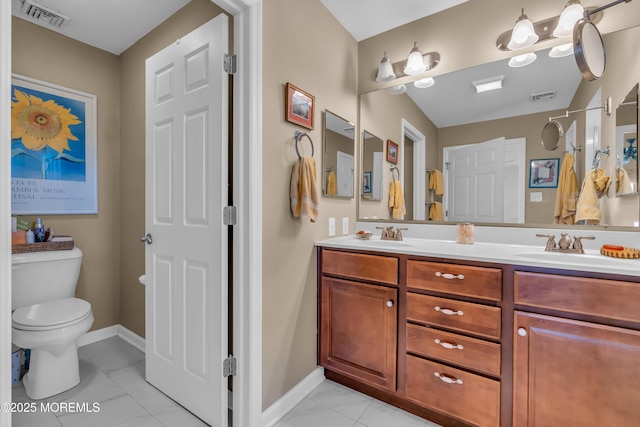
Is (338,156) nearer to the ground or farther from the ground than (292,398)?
farther from the ground

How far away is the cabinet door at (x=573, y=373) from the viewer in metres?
1.11

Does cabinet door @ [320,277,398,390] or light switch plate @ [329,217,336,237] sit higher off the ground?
light switch plate @ [329,217,336,237]

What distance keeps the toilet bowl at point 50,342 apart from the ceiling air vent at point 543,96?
3.10 metres

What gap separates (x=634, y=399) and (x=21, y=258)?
129 inches

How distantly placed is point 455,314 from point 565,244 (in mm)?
728

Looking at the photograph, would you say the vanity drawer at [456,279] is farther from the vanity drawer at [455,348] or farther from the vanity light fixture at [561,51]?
the vanity light fixture at [561,51]

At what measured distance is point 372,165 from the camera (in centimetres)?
240

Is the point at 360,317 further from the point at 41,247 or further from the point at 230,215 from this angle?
the point at 41,247

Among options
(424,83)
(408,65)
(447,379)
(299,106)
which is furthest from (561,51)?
(447,379)

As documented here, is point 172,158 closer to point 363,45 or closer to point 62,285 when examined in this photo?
point 62,285

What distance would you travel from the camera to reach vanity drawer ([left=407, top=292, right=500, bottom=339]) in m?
1.37

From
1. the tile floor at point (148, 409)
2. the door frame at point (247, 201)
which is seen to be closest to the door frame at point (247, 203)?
the door frame at point (247, 201)

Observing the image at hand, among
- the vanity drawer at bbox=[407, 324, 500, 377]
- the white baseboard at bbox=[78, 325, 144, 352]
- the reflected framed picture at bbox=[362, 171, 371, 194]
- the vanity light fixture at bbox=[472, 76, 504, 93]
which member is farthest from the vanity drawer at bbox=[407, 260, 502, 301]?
the white baseboard at bbox=[78, 325, 144, 352]
